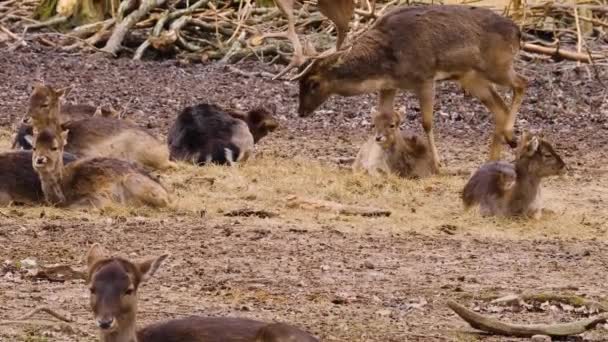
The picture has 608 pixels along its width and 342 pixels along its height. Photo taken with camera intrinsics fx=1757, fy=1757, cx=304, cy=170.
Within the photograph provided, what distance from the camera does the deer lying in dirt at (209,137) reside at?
1700cm

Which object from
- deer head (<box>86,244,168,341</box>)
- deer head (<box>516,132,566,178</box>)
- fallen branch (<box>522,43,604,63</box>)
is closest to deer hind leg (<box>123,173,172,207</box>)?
deer head (<box>516,132,566,178</box>)

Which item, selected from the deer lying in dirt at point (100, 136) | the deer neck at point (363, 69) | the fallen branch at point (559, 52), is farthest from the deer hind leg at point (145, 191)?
the fallen branch at point (559, 52)

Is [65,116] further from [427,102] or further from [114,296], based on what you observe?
[114,296]

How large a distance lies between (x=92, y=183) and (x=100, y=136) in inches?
76.4

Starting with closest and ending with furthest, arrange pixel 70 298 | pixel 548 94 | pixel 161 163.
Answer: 1. pixel 70 298
2. pixel 161 163
3. pixel 548 94

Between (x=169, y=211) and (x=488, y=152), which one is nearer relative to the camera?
(x=169, y=211)

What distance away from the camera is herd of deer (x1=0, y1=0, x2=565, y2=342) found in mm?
14023

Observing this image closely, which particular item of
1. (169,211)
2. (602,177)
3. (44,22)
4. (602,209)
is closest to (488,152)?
(602,177)

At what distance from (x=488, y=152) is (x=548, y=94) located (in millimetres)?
3288

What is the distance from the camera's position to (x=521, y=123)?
65.2ft

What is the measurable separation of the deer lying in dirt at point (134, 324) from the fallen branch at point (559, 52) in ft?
47.5

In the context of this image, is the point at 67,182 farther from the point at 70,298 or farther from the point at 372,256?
the point at 70,298

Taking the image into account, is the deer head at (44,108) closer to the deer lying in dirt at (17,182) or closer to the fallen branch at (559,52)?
the deer lying in dirt at (17,182)

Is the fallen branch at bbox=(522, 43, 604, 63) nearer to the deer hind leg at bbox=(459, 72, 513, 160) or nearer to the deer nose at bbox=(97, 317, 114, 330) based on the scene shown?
the deer hind leg at bbox=(459, 72, 513, 160)
